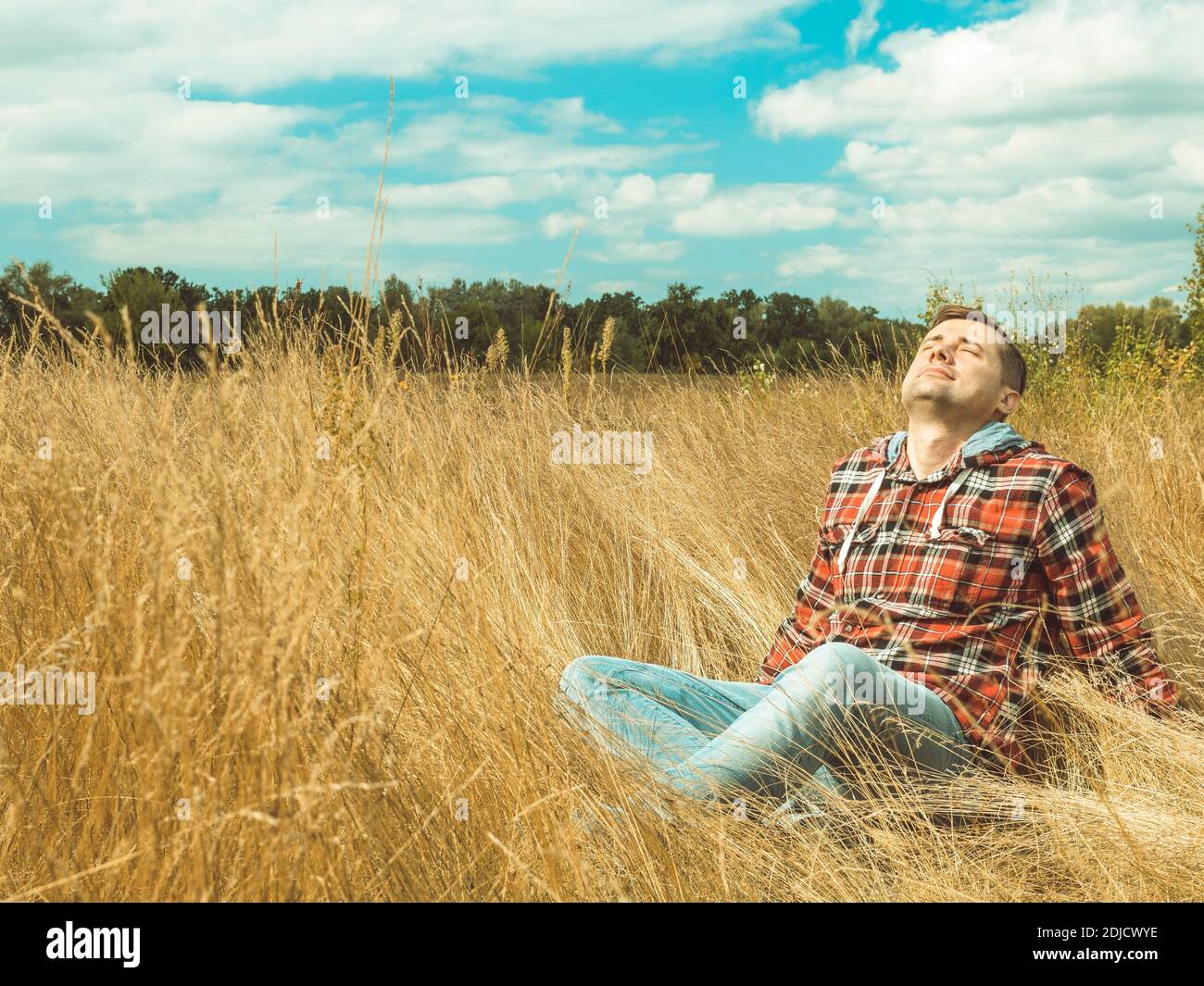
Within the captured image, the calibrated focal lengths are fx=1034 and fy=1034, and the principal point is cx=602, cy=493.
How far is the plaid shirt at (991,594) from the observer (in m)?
2.39

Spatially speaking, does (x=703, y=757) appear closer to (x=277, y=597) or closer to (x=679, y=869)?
(x=679, y=869)

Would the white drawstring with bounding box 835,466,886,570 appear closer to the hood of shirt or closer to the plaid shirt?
the plaid shirt

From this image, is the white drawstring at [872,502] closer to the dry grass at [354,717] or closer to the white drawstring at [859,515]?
the white drawstring at [859,515]

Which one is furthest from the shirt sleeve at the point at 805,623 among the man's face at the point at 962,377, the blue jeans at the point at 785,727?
the man's face at the point at 962,377

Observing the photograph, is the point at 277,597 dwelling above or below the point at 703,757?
above

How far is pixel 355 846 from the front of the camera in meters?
1.55

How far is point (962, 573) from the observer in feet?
8.29

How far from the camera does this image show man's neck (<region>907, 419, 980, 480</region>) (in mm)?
2723

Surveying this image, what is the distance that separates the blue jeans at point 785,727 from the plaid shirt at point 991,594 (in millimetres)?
141

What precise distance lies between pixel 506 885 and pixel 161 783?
0.58 metres

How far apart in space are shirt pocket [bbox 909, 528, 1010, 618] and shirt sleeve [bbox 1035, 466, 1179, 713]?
0.36ft

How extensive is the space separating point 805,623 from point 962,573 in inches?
18.4
